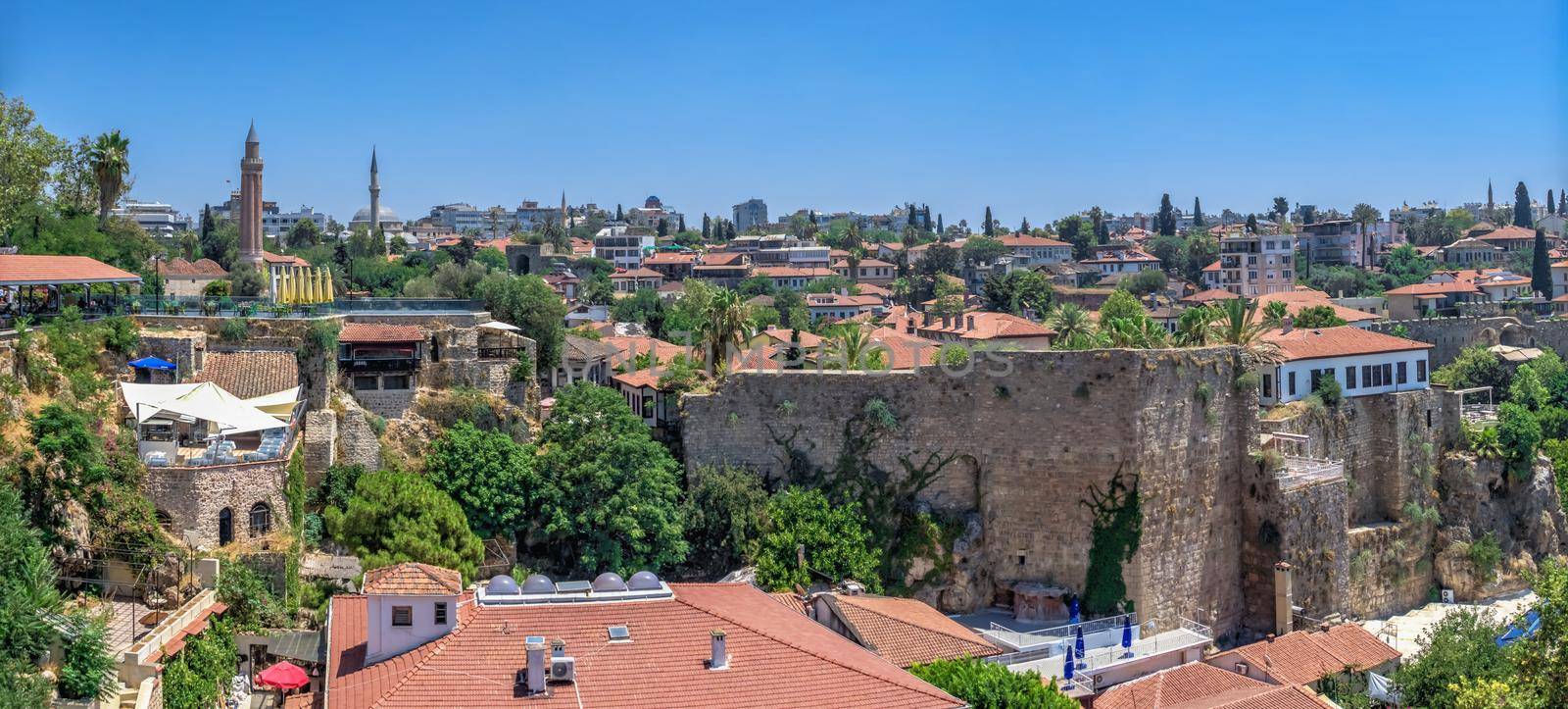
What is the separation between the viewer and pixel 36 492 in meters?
28.9

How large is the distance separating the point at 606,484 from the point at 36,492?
41.9 feet

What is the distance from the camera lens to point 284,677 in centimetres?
2766

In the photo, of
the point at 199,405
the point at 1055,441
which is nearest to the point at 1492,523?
the point at 1055,441

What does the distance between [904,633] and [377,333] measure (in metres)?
17.4

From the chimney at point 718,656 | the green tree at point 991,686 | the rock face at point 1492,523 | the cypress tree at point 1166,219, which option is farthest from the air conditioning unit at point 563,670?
the cypress tree at point 1166,219

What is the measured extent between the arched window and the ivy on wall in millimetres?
19672

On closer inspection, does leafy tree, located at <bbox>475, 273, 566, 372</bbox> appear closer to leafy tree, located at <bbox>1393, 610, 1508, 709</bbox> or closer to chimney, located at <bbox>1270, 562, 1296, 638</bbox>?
chimney, located at <bbox>1270, 562, 1296, 638</bbox>

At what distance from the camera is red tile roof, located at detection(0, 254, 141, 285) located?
121 feet

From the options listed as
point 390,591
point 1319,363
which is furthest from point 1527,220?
point 390,591

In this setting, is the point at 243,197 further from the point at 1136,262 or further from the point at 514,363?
the point at 1136,262

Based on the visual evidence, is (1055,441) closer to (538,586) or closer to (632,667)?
(538,586)

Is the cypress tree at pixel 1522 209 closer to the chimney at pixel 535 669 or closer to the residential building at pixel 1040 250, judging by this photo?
the residential building at pixel 1040 250

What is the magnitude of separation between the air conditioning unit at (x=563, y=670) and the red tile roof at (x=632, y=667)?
0.46ft

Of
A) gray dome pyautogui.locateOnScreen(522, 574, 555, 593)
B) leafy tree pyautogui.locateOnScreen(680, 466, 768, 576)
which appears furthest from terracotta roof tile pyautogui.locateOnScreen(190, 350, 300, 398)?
gray dome pyautogui.locateOnScreen(522, 574, 555, 593)
